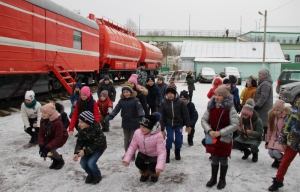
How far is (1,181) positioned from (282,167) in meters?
3.99

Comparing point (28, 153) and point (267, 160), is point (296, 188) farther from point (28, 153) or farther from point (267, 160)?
point (28, 153)

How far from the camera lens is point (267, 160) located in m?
5.43

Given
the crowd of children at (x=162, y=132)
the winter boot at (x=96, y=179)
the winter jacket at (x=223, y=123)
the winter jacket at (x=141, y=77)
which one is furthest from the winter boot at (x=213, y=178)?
the winter jacket at (x=141, y=77)

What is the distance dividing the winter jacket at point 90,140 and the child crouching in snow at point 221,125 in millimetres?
1500

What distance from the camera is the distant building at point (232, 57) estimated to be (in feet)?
111

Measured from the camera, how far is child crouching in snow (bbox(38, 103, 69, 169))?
4652mm

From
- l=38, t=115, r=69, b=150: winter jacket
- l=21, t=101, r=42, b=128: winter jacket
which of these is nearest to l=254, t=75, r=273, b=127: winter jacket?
l=38, t=115, r=69, b=150: winter jacket

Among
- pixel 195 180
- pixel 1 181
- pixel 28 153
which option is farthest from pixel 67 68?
pixel 195 180

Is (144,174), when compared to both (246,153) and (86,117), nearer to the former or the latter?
(86,117)

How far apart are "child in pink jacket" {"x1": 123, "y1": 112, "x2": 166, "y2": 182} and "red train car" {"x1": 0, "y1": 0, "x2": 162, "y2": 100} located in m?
6.28

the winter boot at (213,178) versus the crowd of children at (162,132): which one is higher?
the crowd of children at (162,132)

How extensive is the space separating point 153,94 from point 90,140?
142 inches

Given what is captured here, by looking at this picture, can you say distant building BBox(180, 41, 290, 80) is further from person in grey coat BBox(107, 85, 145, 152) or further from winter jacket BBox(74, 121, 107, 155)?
winter jacket BBox(74, 121, 107, 155)

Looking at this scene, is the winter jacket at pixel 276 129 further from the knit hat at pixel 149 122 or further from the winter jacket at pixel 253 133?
the knit hat at pixel 149 122
